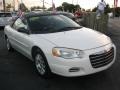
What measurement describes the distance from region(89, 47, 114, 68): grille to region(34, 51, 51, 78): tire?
103cm

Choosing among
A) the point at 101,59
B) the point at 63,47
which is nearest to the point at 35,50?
the point at 63,47

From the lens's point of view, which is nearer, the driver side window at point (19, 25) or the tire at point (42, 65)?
the tire at point (42, 65)

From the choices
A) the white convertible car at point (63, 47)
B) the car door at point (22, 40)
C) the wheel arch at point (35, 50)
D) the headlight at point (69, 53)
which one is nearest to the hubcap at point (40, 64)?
the white convertible car at point (63, 47)

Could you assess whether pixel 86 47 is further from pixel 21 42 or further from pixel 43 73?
pixel 21 42

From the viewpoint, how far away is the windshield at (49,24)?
6407 mm

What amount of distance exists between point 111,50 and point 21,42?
2564 mm

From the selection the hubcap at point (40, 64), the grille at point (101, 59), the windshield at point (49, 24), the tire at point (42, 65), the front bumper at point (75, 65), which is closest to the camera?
the front bumper at point (75, 65)

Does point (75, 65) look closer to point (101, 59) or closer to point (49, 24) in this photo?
point (101, 59)

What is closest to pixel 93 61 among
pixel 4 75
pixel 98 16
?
pixel 4 75

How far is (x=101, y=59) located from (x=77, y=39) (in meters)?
0.70

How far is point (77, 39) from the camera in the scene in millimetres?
5547

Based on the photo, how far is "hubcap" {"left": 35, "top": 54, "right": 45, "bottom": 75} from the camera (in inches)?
227

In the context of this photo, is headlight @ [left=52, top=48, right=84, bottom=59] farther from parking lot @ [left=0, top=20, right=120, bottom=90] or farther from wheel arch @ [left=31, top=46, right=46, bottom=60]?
parking lot @ [left=0, top=20, right=120, bottom=90]

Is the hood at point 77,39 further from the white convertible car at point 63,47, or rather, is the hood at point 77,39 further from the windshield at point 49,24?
the windshield at point 49,24
